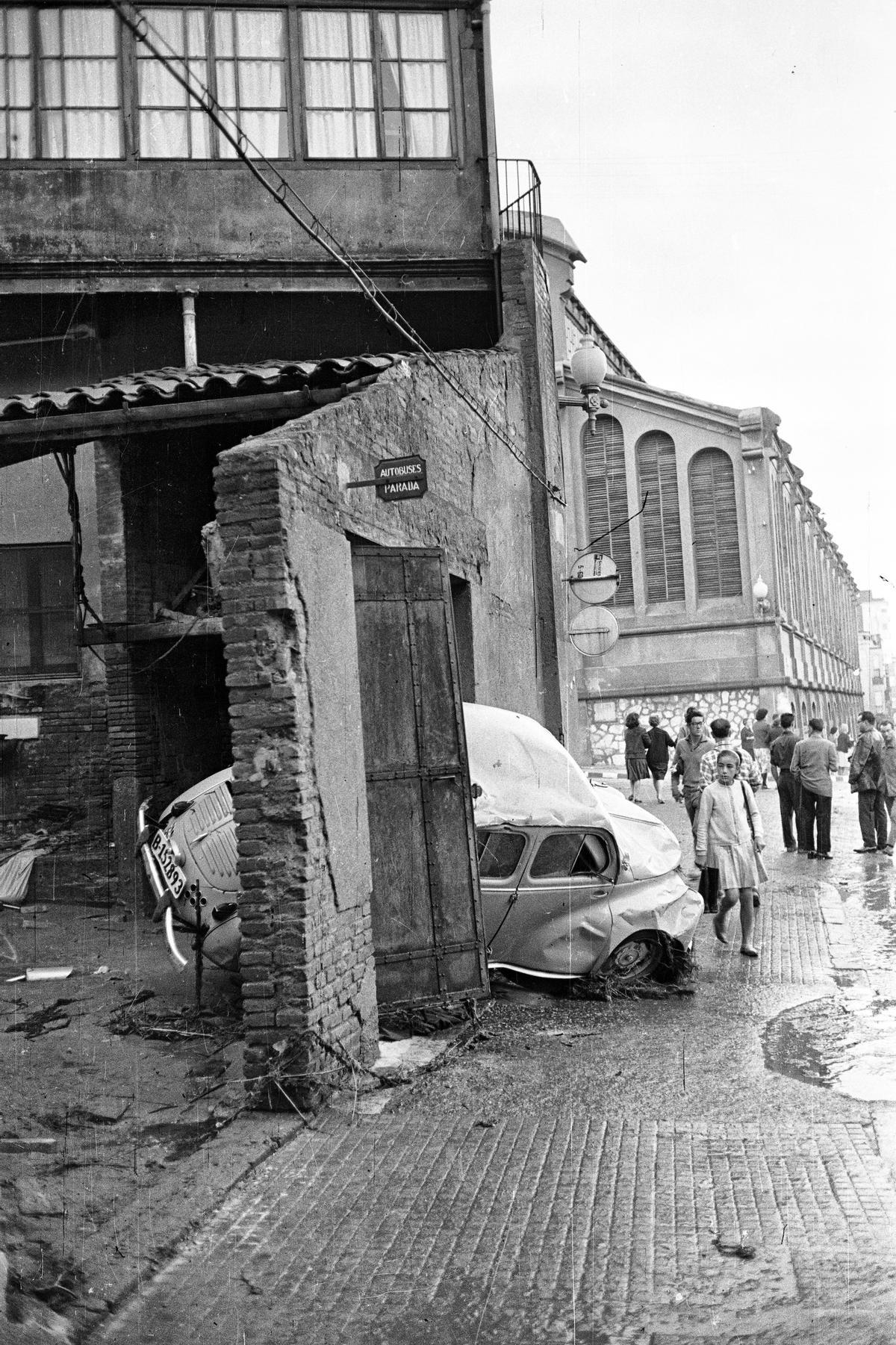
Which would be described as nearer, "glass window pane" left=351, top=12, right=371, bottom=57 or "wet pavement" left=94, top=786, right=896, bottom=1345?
"wet pavement" left=94, top=786, right=896, bottom=1345

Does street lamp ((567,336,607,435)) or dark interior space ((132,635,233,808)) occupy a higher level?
street lamp ((567,336,607,435))

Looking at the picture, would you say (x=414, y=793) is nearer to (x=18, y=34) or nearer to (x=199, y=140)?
(x=199, y=140)

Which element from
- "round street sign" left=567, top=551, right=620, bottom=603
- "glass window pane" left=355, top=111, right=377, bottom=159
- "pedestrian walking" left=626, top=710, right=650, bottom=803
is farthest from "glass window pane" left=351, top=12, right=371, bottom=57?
"pedestrian walking" left=626, top=710, right=650, bottom=803

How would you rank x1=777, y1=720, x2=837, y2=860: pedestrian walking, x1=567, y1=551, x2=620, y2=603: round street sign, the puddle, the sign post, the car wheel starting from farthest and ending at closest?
x1=567, y1=551, x2=620, y2=603: round street sign → x1=777, y1=720, x2=837, y2=860: pedestrian walking → the car wheel → the sign post → the puddle

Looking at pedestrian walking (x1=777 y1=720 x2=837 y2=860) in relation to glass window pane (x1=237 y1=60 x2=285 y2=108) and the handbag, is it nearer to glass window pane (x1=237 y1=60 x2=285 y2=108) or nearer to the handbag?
the handbag

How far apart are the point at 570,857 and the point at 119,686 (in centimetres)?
699

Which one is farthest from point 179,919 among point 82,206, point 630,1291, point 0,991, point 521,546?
point 82,206

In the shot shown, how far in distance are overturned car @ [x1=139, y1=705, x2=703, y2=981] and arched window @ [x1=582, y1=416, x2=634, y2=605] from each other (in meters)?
26.5

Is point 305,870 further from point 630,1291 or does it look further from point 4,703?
point 4,703

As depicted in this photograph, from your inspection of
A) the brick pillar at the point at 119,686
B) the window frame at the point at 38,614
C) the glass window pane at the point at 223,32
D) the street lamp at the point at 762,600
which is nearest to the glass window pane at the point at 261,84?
the glass window pane at the point at 223,32

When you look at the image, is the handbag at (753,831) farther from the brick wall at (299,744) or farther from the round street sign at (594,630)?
the round street sign at (594,630)

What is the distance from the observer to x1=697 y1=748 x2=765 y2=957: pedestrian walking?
34.9 ft

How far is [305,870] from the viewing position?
6.72 meters

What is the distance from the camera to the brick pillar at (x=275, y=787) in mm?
6582
